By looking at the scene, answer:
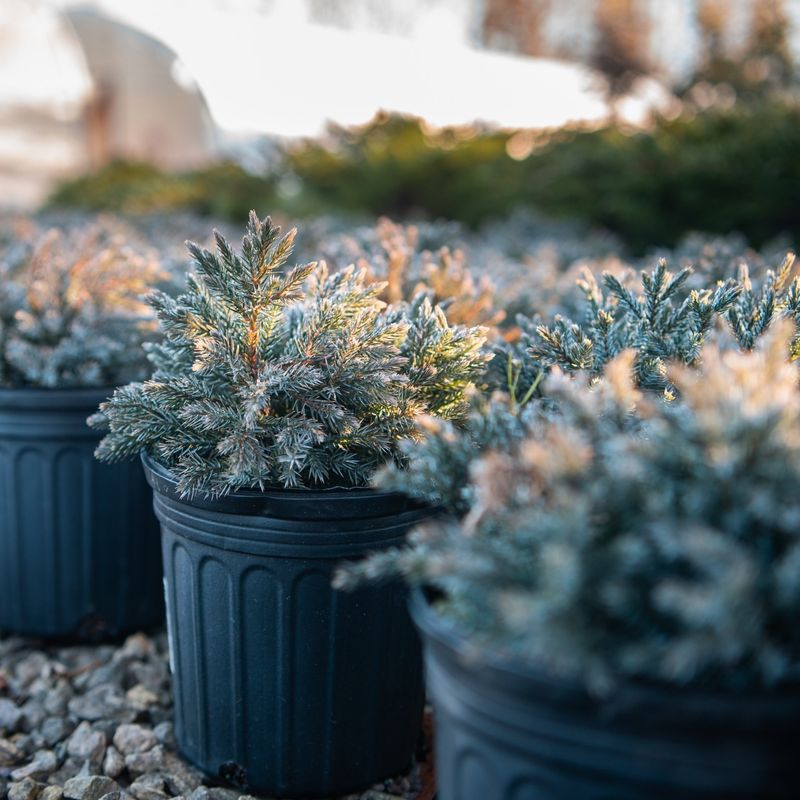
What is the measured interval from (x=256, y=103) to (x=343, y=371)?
13017 millimetres

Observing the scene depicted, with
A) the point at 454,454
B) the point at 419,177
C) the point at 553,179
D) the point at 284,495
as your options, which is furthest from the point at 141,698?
the point at 419,177

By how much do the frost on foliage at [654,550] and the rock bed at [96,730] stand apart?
3.72 ft

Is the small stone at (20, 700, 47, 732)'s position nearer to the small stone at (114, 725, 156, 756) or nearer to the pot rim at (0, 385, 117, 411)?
the small stone at (114, 725, 156, 756)

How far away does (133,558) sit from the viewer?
119 inches

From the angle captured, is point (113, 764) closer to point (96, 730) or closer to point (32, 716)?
point (96, 730)

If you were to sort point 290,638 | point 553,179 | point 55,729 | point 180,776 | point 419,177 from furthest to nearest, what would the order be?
point 419,177, point 553,179, point 55,729, point 180,776, point 290,638

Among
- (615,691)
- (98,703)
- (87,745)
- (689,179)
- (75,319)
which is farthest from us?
(689,179)

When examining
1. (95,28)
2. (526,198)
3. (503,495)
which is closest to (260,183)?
(526,198)

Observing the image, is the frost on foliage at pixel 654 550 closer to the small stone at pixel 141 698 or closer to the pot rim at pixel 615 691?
the pot rim at pixel 615 691

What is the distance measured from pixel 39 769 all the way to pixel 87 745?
135mm

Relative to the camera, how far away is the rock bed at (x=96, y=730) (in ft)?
7.26

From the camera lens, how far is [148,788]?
7.25 ft

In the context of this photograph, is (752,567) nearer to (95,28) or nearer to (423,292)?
(423,292)

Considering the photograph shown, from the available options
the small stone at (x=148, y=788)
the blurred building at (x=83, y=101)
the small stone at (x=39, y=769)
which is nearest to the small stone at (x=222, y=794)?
the small stone at (x=148, y=788)
